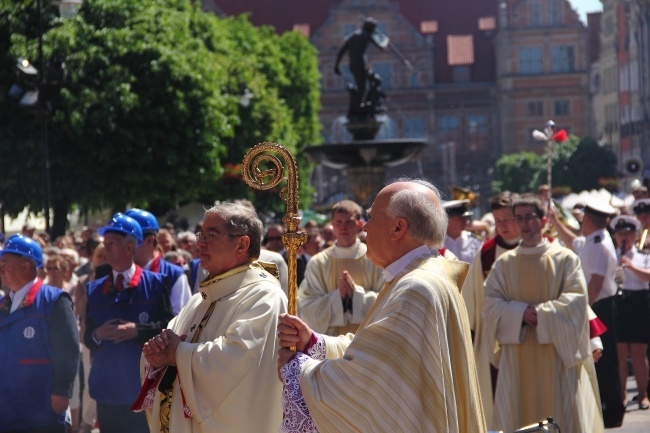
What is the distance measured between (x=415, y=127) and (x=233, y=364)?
86.3 meters

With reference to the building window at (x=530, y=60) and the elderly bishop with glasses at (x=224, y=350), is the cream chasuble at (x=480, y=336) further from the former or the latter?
the building window at (x=530, y=60)

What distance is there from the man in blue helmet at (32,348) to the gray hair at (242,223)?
7.56 ft

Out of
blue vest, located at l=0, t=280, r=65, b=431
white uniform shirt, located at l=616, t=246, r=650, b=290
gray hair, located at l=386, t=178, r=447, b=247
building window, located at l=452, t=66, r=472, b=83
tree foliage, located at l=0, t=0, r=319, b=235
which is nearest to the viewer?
gray hair, located at l=386, t=178, r=447, b=247

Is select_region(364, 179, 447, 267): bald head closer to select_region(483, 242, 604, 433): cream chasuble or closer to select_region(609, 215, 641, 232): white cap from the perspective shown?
select_region(483, 242, 604, 433): cream chasuble

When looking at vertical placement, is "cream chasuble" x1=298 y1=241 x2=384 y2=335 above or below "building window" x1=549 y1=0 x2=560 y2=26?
below

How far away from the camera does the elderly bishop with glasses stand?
621cm

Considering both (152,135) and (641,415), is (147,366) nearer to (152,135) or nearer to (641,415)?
(641,415)

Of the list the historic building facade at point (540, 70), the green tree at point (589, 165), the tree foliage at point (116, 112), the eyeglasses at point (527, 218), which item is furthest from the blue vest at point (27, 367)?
the historic building facade at point (540, 70)

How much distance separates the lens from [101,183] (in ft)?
102

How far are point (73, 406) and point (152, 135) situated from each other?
19398 mm

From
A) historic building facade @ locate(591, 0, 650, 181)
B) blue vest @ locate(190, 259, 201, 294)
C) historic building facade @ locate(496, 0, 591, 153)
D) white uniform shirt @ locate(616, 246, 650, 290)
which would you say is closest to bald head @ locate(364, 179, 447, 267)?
blue vest @ locate(190, 259, 201, 294)

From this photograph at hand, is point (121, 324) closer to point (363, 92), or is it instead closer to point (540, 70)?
point (363, 92)

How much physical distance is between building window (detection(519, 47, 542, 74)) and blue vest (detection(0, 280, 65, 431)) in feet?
279

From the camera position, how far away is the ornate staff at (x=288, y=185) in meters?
5.86
